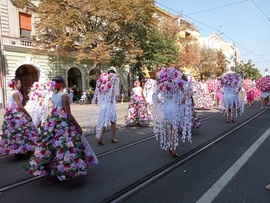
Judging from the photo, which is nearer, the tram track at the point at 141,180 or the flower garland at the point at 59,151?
the tram track at the point at 141,180

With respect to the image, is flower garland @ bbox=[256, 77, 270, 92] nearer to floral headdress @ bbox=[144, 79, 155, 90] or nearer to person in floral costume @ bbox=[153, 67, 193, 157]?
floral headdress @ bbox=[144, 79, 155, 90]

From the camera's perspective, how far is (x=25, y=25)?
24375 millimetres

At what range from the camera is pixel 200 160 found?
18.1 ft

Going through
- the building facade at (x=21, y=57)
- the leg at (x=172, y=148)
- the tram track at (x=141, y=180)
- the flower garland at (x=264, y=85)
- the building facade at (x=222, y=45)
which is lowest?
the tram track at (x=141, y=180)

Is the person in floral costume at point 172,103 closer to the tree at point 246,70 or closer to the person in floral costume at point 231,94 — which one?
the person in floral costume at point 231,94

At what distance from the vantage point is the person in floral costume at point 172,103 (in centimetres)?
578

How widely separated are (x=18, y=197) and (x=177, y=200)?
7.40 ft

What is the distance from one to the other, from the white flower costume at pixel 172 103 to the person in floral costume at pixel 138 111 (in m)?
4.02

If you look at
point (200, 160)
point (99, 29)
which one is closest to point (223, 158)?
point (200, 160)

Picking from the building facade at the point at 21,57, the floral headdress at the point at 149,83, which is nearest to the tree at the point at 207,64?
the building facade at the point at 21,57

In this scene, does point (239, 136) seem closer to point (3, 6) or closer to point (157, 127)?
point (157, 127)

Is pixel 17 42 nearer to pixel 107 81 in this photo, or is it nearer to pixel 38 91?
pixel 38 91

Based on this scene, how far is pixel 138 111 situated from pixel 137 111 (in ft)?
0.12

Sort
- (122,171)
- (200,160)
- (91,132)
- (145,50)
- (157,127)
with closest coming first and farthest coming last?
1. (122,171)
2. (200,160)
3. (157,127)
4. (91,132)
5. (145,50)
